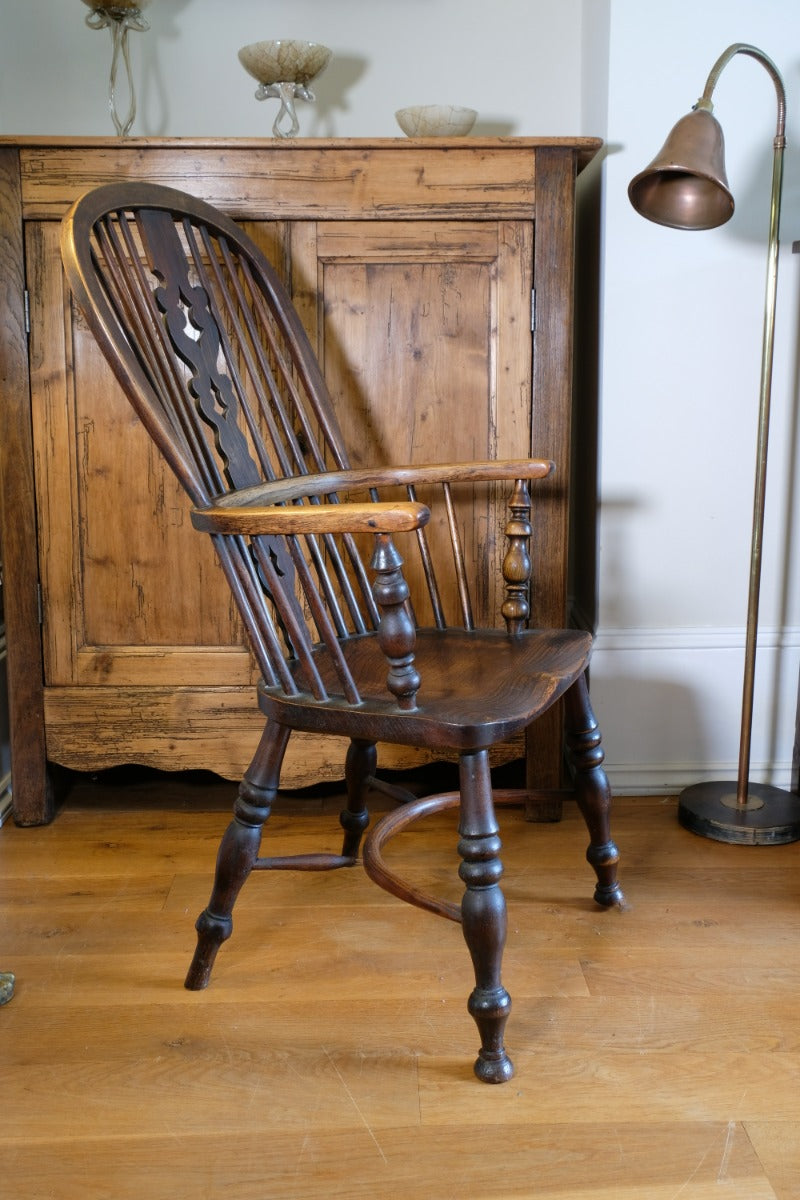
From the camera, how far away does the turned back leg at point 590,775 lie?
176 centimetres

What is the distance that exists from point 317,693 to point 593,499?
116cm

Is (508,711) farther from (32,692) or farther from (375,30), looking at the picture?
(375,30)

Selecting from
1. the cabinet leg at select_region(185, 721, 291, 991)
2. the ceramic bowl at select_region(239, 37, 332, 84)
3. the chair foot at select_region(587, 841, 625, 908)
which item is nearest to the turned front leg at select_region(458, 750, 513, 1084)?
the cabinet leg at select_region(185, 721, 291, 991)

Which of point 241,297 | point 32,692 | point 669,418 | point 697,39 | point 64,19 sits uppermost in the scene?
point 64,19

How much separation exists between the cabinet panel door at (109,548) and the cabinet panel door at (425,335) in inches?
15.9

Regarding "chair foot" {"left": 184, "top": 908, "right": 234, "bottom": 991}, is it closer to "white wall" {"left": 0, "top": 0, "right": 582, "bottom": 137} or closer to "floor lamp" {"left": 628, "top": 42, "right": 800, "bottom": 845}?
"floor lamp" {"left": 628, "top": 42, "right": 800, "bottom": 845}

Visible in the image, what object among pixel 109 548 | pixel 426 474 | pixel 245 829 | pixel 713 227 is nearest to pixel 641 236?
pixel 713 227

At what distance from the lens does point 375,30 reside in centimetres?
252

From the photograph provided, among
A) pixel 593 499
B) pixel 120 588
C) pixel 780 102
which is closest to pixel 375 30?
pixel 780 102

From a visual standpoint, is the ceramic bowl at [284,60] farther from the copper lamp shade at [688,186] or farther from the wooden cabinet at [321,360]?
the copper lamp shade at [688,186]

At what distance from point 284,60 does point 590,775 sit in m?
1.59

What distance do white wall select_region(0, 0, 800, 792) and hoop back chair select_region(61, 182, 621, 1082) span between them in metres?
0.58

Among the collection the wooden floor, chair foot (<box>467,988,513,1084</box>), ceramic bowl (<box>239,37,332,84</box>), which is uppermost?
ceramic bowl (<box>239,37,332,84</box>)

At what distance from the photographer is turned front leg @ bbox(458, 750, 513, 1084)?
4.57 feet
